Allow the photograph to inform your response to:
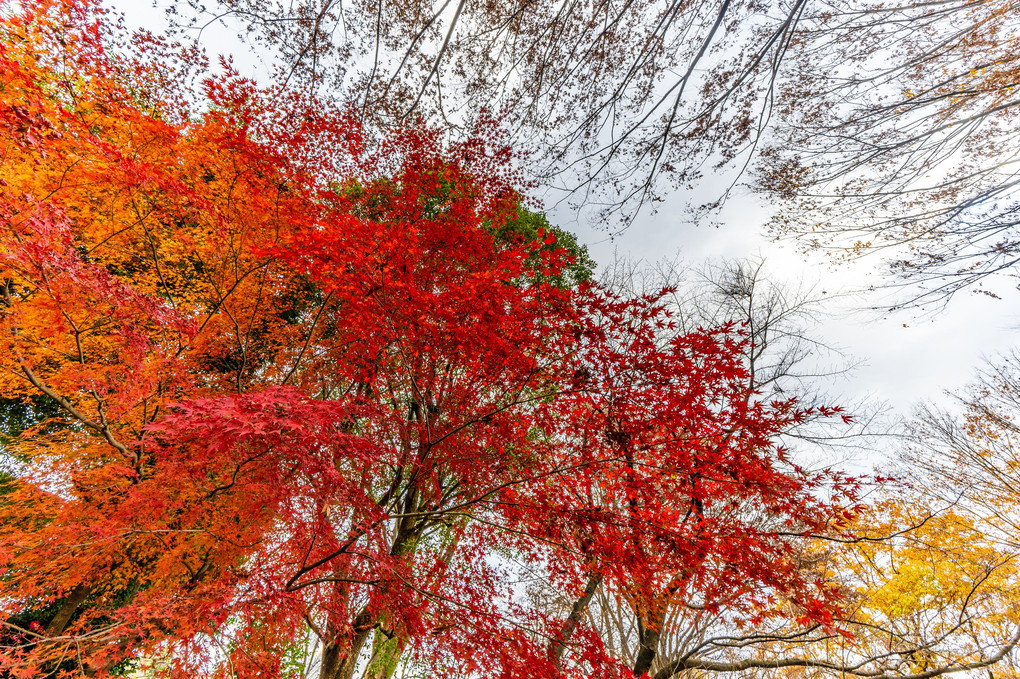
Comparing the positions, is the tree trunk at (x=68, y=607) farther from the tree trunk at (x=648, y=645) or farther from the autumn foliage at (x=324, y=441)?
the tree trunk at (x=648, y=645)

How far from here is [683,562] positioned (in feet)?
18.1

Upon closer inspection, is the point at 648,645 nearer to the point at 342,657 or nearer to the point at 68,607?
the point at 342,657

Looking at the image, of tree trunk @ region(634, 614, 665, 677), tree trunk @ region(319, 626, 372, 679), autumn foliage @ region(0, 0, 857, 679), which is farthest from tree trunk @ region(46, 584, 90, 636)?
tree trunk @ region(634, 614, 665, 677)

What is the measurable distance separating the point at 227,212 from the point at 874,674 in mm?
12274

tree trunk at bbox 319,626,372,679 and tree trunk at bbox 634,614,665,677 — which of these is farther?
tree trunk at bbox 634,614,665,677

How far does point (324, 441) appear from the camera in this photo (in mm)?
4297

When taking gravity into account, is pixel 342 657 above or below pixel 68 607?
above

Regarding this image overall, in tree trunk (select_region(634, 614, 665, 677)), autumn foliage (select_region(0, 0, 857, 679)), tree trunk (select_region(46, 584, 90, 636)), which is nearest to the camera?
autumn foliage (select_region(0, 0, 857, 679))

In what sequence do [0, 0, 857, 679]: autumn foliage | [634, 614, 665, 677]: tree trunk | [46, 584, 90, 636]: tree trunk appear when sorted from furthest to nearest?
[46, 584, 90, 636]: tree trunk
[634, 614, 665, 677]: tree trunk
[0, 0, 857, 679]: autumn foliage

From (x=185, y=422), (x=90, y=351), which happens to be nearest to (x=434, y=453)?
(x=185, y=422)

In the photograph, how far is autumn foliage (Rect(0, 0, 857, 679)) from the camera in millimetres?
4402

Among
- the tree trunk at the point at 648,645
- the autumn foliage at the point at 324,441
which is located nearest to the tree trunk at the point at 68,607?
the autumn foliage at the point at 324,441

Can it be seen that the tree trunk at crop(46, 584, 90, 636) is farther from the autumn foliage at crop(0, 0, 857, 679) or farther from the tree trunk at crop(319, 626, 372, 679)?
the tree trunk at crop(319, 626, 372, 679)

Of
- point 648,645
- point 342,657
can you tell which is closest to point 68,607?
point 342,657
